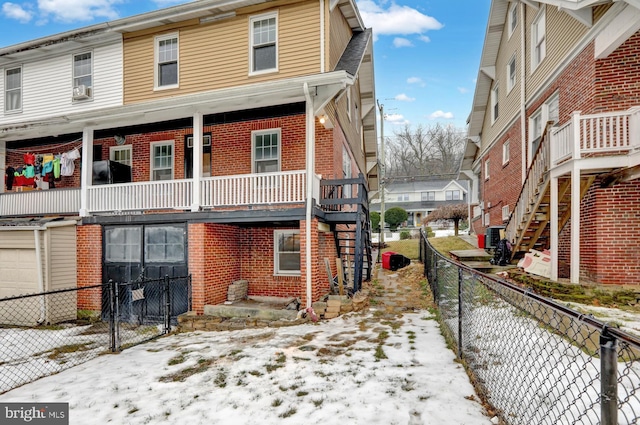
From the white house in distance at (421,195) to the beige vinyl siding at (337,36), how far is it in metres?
32.1

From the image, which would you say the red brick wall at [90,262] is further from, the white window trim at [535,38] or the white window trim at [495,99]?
the white window trim at [495,99]

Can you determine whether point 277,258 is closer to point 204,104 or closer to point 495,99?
point 204,104

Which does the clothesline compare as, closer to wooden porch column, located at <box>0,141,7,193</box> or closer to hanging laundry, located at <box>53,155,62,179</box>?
wooden porch column, located at <box>0,141,7,193</box>

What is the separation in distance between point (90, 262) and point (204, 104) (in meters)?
5.71

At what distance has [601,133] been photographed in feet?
24.4

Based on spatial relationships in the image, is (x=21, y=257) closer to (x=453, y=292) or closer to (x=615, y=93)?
(x=453, y=292)

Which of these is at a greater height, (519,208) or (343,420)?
(519,208)

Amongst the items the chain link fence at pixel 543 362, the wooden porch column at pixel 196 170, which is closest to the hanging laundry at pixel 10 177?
the wooden porch column at pixel 196 170

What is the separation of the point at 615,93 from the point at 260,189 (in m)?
8.84

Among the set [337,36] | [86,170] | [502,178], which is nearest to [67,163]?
[86,170]

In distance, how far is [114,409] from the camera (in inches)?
158

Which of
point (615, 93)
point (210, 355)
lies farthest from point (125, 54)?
point (615, 93)

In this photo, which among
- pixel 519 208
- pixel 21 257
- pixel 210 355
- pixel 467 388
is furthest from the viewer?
pixel 519 208

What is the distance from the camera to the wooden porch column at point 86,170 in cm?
959
